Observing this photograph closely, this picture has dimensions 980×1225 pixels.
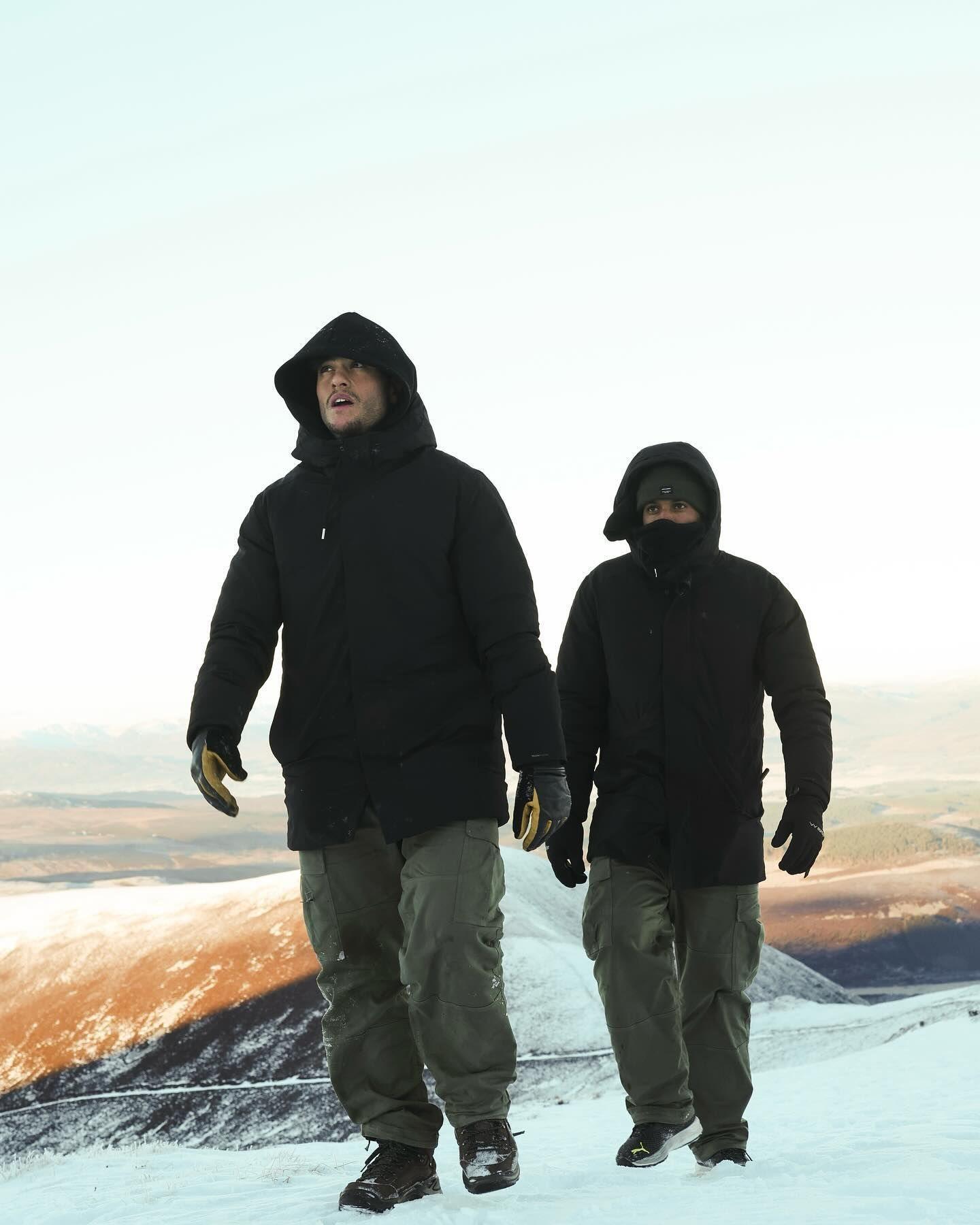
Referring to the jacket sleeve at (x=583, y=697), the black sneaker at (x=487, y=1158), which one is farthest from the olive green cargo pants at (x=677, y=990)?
the black sneaker at (x=487, y=1158)

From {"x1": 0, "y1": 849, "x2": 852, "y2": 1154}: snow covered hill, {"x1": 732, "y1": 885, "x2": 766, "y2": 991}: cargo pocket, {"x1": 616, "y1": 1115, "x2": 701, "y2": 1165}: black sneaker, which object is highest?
{"x1": 732, "y1": 885, "x2": 766, "y2": 991}: cargo pocket

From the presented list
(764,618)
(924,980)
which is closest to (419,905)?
(764,618)

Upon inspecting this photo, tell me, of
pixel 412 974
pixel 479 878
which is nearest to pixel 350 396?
pixel 479 878

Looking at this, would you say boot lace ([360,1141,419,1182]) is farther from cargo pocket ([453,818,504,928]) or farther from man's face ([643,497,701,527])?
man's face ([643,497,701,527])

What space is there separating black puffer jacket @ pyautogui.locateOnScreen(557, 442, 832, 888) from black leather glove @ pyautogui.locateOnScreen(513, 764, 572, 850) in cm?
95

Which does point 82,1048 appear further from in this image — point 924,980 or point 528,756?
point 924,980

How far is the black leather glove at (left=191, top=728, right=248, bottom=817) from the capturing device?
4.88 metres

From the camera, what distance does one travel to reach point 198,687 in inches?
199

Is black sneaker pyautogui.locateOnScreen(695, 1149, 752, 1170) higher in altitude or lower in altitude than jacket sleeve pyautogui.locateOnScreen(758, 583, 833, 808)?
lower

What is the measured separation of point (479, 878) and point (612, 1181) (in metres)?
1.34

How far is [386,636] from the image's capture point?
16.1 feet

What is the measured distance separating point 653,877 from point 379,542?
6.12 ft

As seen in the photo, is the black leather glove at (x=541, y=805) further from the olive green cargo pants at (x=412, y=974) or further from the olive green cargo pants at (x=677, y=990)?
the olive green cargo pants at (x=677, y=990)

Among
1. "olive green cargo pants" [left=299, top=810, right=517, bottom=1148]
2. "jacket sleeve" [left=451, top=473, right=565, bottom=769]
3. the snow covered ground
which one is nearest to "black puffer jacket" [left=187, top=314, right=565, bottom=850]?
"jacket sleeve" [left=451, top=473, right=565, bottom=769]
